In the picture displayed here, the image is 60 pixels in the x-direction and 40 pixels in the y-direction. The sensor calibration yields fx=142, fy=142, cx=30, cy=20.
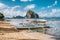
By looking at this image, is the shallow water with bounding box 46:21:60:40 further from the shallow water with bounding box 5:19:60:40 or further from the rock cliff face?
the rock cliff face

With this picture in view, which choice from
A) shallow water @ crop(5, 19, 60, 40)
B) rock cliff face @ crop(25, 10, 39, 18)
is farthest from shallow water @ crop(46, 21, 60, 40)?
rock cliff face @ crop(25, 10, 39, 18)

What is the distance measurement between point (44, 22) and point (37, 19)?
14 centimetres

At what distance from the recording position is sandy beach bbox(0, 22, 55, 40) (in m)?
2.37

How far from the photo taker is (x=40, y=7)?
2475 mm

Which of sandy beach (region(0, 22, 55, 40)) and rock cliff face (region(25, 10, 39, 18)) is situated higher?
rock cliff face (region(25, 10, 39, 18))

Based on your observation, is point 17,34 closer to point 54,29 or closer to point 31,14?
point 31,14

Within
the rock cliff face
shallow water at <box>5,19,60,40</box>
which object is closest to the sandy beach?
shallow water at <box>5,19,60,40</box>

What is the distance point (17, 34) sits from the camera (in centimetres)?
241

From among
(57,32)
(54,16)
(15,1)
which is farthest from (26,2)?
(57,32)

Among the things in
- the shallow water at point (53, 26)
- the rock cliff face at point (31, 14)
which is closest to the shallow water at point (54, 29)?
the shallow water at point (53, 26)

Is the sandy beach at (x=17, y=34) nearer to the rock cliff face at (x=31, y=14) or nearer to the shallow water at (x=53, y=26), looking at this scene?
the shallow water at (x=53, y=26)

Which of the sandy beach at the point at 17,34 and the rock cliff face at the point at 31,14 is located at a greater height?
the rock cliff face at the point at 31,14

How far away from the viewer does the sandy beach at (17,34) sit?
7.77 feet

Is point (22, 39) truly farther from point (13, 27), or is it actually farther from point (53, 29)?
point (53, 29)
